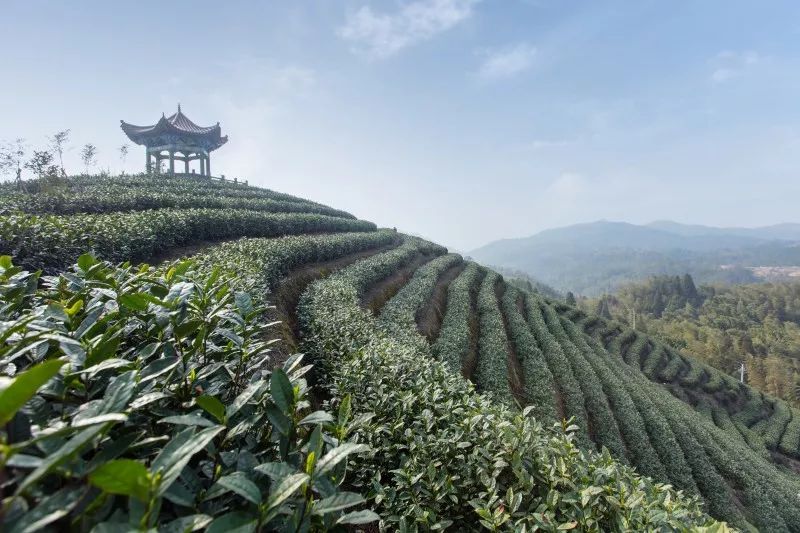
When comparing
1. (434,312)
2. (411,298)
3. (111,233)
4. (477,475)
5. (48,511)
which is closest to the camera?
(48,511)

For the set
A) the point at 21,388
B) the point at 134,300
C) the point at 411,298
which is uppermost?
the point at 134,300

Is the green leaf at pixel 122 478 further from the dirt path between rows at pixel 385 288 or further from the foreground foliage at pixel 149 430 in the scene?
the dirt path between rows at pixel 385 288

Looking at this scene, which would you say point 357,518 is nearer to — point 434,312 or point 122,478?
point 122,478

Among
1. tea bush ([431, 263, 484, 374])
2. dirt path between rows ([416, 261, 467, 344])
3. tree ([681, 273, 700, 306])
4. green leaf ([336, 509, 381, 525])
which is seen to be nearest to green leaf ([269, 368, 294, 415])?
green leaf ([336, 509, 381, 525])

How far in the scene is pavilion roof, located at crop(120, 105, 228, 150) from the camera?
3538 cm

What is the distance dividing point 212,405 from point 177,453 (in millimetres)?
367

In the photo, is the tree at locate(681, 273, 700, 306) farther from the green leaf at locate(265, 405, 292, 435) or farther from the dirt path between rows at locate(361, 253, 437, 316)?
the green leaf at locate(265, 405, 292, 435)

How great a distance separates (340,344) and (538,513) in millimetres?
4548

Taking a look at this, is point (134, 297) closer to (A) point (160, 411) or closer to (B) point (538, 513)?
(A) point (160, 411)

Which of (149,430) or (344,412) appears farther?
(344,412)

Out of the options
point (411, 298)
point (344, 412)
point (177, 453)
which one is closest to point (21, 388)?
point (177, 453)

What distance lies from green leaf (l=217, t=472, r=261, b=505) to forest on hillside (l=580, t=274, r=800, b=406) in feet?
190

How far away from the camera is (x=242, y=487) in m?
1.44

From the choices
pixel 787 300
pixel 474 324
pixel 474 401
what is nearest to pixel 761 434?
pixel 474 324
